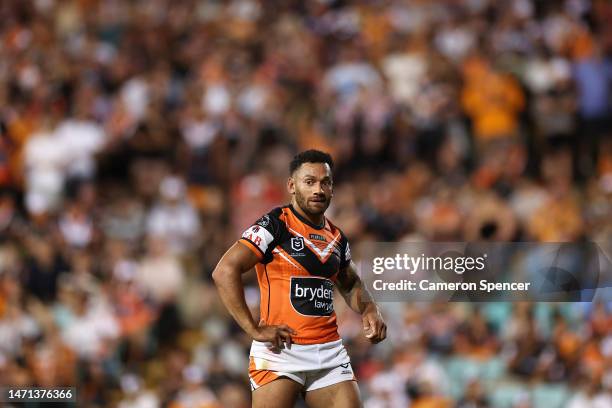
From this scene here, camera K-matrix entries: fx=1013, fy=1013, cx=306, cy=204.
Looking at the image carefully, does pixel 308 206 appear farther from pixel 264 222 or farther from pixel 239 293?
pixel 239 293

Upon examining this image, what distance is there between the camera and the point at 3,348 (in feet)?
37.6

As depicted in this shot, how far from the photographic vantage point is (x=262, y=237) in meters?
5.66

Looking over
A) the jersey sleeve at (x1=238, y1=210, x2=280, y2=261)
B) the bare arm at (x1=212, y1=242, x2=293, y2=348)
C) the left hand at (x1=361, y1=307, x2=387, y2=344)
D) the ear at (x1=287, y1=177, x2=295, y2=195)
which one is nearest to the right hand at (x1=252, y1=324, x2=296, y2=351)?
the bare arm at (x1=212, y1=242, x2=293, y2=348)

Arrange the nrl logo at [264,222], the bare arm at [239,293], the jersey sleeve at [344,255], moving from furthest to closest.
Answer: the jersey sleeve at [344,255] < the nrl logo at [264,222] < the bare arm at [239,293]

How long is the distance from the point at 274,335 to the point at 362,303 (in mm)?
761

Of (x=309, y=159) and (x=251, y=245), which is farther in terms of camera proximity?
(x=309, y=159)

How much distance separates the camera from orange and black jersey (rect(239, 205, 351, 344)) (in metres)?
5.73

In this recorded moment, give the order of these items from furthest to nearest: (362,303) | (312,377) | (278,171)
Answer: (278,171)
(362,303)
(312,377)

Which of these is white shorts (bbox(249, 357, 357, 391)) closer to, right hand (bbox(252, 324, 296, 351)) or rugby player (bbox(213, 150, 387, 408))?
rugby player (bbox(213, 150, 387, 408))

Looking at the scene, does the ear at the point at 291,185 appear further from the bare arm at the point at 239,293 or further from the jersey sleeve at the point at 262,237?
the bare arm at the point at 239,293

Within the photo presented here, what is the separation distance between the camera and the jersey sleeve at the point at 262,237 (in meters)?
5.64

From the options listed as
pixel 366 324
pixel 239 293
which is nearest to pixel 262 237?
pixel 239 293

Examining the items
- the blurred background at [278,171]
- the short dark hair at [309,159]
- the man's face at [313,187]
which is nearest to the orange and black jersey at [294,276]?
the man's face at [313,187]

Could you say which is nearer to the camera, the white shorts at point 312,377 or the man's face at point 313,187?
the white shorts at point 312,377
